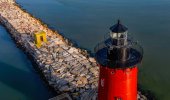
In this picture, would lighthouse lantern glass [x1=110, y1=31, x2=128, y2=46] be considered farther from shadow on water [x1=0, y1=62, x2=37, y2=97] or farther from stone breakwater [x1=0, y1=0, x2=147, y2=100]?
shadow on water [x1=0, y1=62, x2=37, y2=97]

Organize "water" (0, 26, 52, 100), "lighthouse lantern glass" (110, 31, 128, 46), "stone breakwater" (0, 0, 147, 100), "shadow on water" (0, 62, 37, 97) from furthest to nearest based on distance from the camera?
"shadow on water" (0, 62, 37, 97) → "water" (0, 26, 52, 100) → "stone breakwater" (0, 0, 147, 100) → "lighthouse lantern glass" (110, 31, 128, 46)

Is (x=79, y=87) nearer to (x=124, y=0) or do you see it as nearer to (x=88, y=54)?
(x=88, y=54)

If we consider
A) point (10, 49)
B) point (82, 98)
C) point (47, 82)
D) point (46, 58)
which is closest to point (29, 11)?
point (10, 49)

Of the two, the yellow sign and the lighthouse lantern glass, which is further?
the yellow sign

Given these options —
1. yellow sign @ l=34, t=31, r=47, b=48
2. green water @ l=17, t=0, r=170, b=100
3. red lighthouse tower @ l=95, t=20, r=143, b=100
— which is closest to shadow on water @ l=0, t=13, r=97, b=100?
yellow sign @ l=34, t=31, r=47, b=48

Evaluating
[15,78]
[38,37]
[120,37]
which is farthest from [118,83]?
[38,37]
